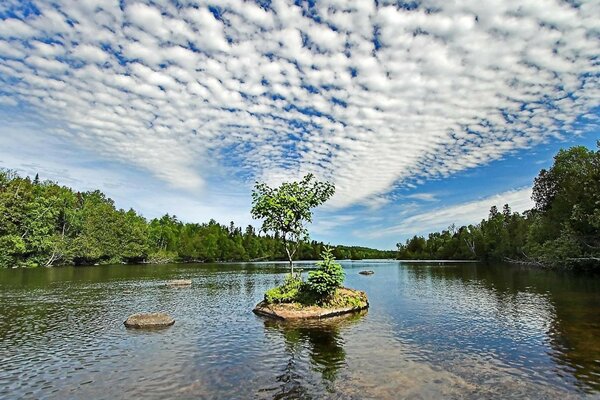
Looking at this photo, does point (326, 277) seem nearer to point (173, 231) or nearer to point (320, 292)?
point (320, 292)

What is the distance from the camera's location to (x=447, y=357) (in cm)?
1975

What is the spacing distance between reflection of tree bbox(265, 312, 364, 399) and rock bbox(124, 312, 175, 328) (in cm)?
792

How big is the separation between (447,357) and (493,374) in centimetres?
293

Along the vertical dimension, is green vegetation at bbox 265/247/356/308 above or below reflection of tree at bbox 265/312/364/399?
above

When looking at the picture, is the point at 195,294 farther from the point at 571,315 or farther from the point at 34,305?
the point at 571,315

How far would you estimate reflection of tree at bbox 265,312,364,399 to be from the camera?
16.1 m

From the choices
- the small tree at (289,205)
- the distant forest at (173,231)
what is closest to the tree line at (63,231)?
the distant forest at (173,231)

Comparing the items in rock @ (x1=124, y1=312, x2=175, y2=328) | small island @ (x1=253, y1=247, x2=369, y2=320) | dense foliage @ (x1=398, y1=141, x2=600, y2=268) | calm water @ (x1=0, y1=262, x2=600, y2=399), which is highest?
dense foliage @ (x1=398, y1=141, x2=600, y2=268)

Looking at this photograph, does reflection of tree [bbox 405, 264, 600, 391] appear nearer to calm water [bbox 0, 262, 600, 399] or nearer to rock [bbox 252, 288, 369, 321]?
calm water [bbox 0, 262, 600, 399]

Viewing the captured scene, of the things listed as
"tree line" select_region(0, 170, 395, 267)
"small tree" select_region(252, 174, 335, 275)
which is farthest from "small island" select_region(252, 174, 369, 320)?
"tree line" select_region(0, 170, 395, 267)

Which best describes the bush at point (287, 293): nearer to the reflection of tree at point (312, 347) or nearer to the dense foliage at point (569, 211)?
the reflection of tree at point (312, 347)

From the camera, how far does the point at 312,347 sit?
2214cm

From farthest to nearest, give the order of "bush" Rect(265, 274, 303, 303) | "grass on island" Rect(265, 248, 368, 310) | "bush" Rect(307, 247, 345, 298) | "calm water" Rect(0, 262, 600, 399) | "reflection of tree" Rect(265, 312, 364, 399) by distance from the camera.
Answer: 1. "bush" Rect(265, 274, 303, 303)
2. "grass on island" Rect(265, 248, 368, 310)
3. "bush" Rect(307, 247, 345, 298)
4. "reflection of tree" Rect(265, 312, 364, 399)
5. "calm water" Rect(0, 262, 600, 399)

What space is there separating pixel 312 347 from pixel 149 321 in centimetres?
1387
